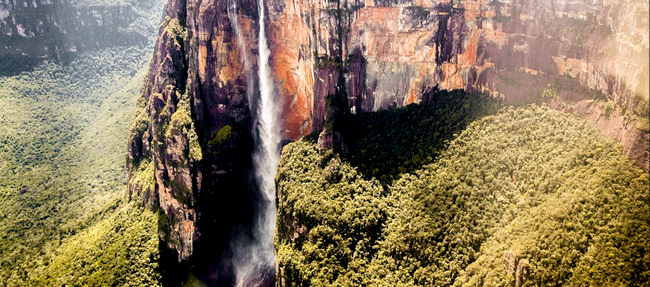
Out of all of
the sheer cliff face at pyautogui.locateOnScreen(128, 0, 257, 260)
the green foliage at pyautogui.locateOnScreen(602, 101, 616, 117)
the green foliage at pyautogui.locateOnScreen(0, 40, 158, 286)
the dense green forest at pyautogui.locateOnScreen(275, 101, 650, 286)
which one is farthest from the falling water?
the green foliage at pyautogui.locateOnScreen(602, 101, 616, 117)

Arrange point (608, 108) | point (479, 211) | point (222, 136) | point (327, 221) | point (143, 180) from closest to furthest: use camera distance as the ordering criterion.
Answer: point (608, 108)
point (479, 211)
point (327, 221)
point (222, 136)
point (143, 180)

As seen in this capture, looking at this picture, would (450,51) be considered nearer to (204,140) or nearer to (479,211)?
(479,211)

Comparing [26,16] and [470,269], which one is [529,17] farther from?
[26,16]

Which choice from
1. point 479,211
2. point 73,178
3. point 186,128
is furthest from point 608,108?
point 73,178

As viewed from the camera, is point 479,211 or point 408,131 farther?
point 408,131

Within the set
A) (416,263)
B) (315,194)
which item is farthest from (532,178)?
(315,194)

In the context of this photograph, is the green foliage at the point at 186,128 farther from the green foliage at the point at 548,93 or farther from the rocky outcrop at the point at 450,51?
the green foliage at the point at 548,93

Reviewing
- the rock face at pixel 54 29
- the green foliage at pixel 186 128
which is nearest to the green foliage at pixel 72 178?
the rock face at pixel 54 29
